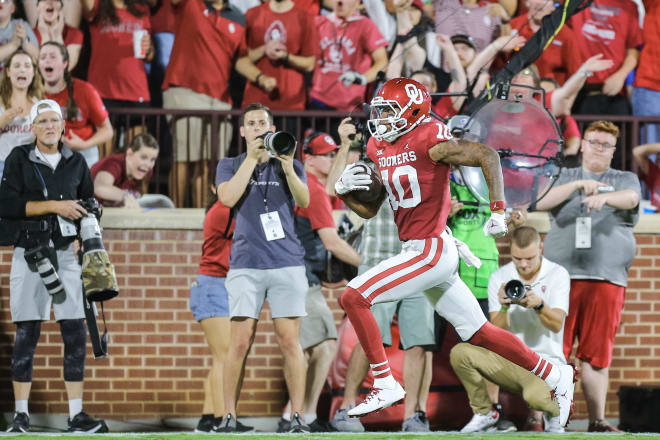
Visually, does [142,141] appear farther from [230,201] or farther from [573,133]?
[573,133]

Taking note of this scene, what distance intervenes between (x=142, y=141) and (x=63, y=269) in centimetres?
145

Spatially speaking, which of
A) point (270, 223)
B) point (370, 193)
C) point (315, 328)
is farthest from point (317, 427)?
point (370, 193)

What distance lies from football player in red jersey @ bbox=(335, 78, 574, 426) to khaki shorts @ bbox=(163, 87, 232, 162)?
306cm

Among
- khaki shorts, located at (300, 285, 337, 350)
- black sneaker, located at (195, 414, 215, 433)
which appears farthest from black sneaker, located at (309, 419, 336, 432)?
black sneaker, located at (195, 414, 215, 433)

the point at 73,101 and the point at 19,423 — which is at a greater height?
the point at 73,101

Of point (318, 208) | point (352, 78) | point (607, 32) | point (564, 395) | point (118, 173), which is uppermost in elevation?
point (607, 32)

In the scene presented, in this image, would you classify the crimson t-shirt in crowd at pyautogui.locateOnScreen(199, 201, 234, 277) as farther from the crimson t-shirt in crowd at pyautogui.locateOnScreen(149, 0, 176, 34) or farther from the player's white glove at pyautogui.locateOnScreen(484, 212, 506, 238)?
the crimson t-shirt in crowd at pyautogui.locateOnScreen(149, 0, 176, 34)

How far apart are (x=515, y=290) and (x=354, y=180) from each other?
147 centimetres

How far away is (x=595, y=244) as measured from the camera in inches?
287

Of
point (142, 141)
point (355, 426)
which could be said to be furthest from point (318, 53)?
point (355, 426)

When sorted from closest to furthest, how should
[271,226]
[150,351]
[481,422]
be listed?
[271,226]
[481,422]
[150,351]

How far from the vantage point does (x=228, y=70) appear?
863cm

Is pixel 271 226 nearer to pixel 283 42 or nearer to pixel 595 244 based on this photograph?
pixel 595 244

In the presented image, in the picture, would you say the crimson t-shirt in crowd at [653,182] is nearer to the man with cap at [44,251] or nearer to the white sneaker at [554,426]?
the white sneaker at [554,426]
